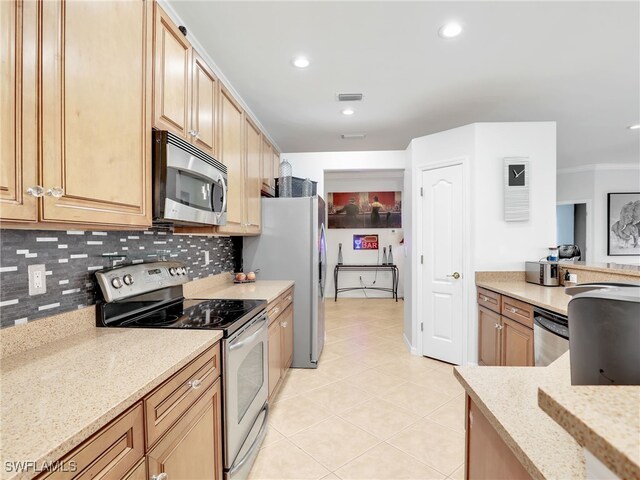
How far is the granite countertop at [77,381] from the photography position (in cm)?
65

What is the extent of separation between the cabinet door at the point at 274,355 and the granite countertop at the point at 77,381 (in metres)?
0.96

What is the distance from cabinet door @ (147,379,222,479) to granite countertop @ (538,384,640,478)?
105 cm

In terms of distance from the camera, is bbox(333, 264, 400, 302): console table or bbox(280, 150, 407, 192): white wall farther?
bbox(333, 264, 400, 302): console table

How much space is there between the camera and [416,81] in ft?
8.18

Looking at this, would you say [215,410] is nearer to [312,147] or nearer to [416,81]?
[416,81]

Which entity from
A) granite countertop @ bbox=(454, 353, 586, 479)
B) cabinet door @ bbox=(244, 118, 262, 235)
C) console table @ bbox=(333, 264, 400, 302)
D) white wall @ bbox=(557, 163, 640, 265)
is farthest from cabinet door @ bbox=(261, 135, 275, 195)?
white wall @ bbox=(557, 163, 640, 265)

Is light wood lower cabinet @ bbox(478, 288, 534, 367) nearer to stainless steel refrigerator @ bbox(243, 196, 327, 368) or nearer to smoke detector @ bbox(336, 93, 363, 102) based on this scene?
stainless steel refrigerator @ bbox(243, 196, 327, 368)

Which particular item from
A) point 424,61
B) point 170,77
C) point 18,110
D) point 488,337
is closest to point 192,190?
point 170,77

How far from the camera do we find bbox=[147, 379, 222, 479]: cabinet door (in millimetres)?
994

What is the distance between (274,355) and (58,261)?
4.98 feet

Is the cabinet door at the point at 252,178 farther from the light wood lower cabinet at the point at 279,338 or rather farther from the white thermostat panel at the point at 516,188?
the white thermostat panel at the point at 516,188

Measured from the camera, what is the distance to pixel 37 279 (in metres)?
1.22

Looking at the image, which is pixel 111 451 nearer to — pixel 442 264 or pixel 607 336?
pixel 607 336

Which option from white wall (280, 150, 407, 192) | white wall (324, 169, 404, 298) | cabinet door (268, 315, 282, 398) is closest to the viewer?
cabinet door (268, 315, 282, 398)
